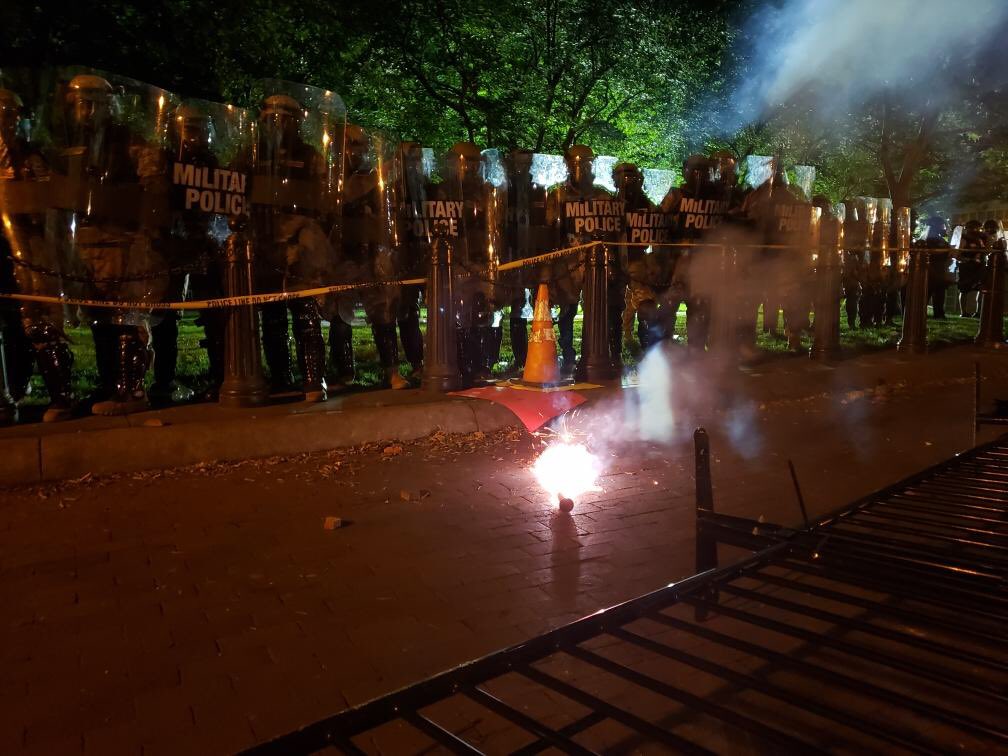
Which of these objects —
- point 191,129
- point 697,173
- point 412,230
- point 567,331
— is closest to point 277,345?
point 412,230

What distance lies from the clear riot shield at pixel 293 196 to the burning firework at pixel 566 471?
2959mm

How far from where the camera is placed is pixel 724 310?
9703 mm

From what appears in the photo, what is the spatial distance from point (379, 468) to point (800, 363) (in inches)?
262

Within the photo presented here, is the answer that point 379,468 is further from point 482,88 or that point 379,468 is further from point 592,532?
point 482,88

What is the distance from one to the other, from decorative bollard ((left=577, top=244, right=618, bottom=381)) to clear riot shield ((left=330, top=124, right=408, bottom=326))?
2050 millimetres

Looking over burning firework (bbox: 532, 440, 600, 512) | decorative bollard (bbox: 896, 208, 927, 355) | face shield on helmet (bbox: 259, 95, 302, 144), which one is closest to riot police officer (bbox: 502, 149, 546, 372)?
face shield on helmet (bbox: 259, 95, 302, 144)

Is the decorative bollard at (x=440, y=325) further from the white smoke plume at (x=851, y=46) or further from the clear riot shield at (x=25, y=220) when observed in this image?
the white smoke plume at (x=851, y=46)

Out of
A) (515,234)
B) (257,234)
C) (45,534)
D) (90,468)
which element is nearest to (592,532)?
(45,534)

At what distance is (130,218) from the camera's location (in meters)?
6.88

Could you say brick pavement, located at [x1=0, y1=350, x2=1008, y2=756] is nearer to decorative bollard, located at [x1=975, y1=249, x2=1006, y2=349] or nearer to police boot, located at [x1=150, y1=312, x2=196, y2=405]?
police boot, located at [x1=150, y1=312, x2=196, y2=405]

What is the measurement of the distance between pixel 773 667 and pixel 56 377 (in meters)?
6.01

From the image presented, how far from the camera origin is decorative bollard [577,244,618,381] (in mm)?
8531

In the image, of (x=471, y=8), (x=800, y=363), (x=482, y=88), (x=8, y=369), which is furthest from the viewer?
(x=482, y=88)

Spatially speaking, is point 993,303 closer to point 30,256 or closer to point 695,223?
point 695,223
